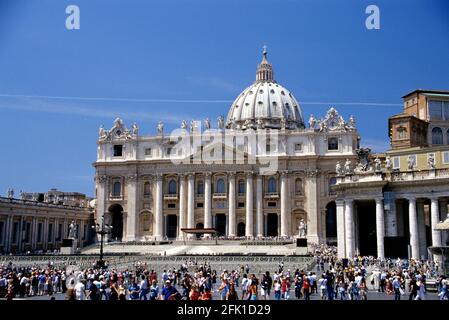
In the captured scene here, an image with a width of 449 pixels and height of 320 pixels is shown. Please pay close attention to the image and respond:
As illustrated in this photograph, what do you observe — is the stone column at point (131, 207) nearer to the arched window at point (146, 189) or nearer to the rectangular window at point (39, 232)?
the arched window at point (146, 189)

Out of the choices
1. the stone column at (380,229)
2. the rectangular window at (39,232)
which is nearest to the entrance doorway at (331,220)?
the rectangular window at (39,232)

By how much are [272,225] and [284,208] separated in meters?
4.51

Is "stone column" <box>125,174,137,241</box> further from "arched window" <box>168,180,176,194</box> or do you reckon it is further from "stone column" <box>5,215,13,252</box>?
"stone column" <box>5,215,13,252</box>

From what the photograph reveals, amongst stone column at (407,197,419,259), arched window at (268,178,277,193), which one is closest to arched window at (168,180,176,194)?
arched window at (268,178,277,193)

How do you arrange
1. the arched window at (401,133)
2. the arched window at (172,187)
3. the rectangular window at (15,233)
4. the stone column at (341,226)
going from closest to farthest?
the stone column at (341,226) → the arched window at (401,133) → the rectangular window at (15,233) → the arched window at (172,187)

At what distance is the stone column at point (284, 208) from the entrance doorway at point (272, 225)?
9.51 ft

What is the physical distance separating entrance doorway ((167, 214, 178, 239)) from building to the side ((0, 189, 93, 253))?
13.3 m

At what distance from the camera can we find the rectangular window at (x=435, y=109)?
68500 millimetres

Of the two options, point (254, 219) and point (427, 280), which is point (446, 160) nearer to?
point (427, 280)

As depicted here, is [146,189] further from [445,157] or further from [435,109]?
[445,157]

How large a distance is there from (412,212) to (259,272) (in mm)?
12350

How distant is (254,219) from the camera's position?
8331 cm

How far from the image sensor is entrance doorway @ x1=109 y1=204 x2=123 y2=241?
293ft
